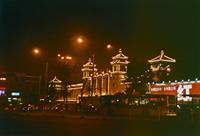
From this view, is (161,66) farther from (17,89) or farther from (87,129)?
(87,129)

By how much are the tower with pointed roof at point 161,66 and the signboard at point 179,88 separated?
12.4ft

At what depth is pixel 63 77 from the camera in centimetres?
4594

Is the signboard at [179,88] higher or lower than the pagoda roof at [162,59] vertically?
lower

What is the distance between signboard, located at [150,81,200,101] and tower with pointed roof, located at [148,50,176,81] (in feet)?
12.4

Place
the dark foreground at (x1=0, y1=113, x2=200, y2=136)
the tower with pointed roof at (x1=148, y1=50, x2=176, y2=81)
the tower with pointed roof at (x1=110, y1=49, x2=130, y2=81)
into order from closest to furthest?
the dark foreground at (x1=0, y1=113, x2=200, y2=136)
the tower with pointed roof at (x1=148, y1=50, x2=176, y2=81)
the tower with pointed roof at (x1=110, y1=49, x2=130, y2=81)

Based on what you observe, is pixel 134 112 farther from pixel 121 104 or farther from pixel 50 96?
pixel 50 96

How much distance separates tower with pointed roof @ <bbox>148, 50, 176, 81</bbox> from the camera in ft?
174

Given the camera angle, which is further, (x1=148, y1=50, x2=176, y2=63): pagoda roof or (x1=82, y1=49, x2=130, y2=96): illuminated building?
(x1=82, y1=49, x2=130, y2=96): illuminated building

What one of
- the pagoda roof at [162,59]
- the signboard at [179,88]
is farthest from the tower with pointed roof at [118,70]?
the signboard at [179,88]

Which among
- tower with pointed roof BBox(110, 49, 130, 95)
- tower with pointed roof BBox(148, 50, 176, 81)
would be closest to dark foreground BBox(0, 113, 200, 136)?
tower with pointed roof BBox(148, 50, 176, 81)

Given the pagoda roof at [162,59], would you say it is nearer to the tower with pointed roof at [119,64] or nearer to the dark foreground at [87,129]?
the tower with pointed roof at [119,64]

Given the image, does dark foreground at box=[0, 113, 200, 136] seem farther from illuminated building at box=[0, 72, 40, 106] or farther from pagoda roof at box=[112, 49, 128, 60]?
pagoda roof at box=[112, 49, 128, 60]

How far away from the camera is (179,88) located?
43.4 metres

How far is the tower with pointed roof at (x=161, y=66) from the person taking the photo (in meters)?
53.0
